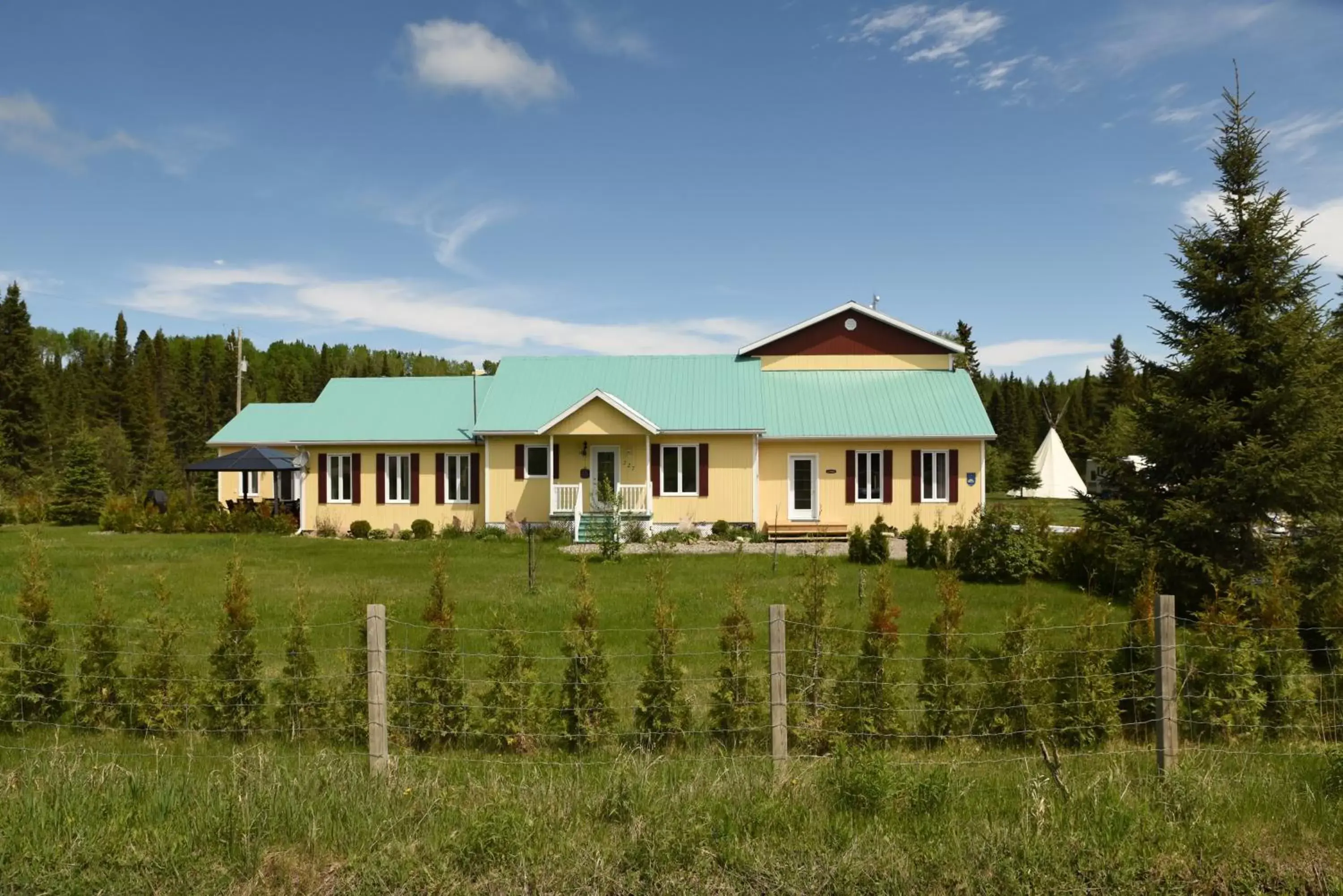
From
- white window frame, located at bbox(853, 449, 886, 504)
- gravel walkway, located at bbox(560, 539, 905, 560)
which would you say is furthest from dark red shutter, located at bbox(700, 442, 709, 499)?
white window frame, located at bbox(853, 449, 886, 504)

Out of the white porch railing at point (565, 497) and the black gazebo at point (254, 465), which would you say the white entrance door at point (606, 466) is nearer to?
the white porch railing at point (565, 497)

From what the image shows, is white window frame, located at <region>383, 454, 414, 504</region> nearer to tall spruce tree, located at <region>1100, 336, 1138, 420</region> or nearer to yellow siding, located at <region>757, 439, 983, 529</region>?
yellow siding, located at <region>757, 439, 983, 529</region>

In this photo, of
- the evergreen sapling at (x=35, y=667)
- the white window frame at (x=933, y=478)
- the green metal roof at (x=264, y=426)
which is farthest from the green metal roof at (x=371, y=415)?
the evergreen sapling at (x=35, y=667)

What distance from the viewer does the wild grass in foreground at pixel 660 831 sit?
4.95 metres

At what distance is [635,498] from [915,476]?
27.8ft

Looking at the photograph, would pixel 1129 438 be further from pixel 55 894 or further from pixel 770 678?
pixel 55 894

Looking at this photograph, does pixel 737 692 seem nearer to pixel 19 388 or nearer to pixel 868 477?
pixel 868 477

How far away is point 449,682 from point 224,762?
1.74 metres

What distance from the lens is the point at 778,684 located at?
6.42 meters

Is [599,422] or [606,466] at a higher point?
[599,422]

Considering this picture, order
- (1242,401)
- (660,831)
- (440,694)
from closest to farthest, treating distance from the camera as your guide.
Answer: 1. (660,831)
2. (440,694)
3. (1242,401)

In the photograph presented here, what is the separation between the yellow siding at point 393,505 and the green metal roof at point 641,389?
2065 millimetres

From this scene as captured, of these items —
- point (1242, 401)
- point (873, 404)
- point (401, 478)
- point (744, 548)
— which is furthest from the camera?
point (401, 478)

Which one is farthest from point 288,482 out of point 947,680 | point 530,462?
point 947,680
